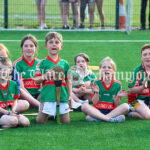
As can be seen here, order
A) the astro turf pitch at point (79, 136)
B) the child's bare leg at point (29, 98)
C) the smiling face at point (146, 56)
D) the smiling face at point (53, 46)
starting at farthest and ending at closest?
the child's bare leg at point (29, 98), the smiling face at point (146, 56), the smiling face at point (53, 46), the astro turf pitch at point (79, 136)

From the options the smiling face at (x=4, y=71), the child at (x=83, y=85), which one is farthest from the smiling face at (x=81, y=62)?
the smiling face at (x=4, y=71)

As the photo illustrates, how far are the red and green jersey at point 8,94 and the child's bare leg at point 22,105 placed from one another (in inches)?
12.3

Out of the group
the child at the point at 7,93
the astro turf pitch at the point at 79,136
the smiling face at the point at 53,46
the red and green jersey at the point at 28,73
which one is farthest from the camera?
the red and green jersey at the point at 28,73

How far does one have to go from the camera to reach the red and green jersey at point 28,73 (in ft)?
22.8

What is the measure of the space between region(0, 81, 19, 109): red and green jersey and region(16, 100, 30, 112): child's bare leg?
0.31 m

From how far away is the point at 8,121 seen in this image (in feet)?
18.4

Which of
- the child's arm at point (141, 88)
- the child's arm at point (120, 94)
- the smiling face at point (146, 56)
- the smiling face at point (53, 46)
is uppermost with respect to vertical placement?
the smiling face at point (53, 46)

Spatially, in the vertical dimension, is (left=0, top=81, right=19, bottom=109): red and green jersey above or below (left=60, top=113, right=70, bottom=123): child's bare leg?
above

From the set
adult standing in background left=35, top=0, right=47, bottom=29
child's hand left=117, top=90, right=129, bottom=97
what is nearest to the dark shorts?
child's hand left=117, top=90, right=129, bottom=97

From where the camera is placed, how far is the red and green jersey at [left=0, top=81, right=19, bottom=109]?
5824 mm

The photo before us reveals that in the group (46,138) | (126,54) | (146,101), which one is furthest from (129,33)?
(46,138)

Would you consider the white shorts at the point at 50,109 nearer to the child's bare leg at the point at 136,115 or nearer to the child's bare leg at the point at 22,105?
the child's bare leg at the point at 22,105

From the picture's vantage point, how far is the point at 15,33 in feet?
41.9

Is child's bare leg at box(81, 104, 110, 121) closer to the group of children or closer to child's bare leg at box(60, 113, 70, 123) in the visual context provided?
the group of children
